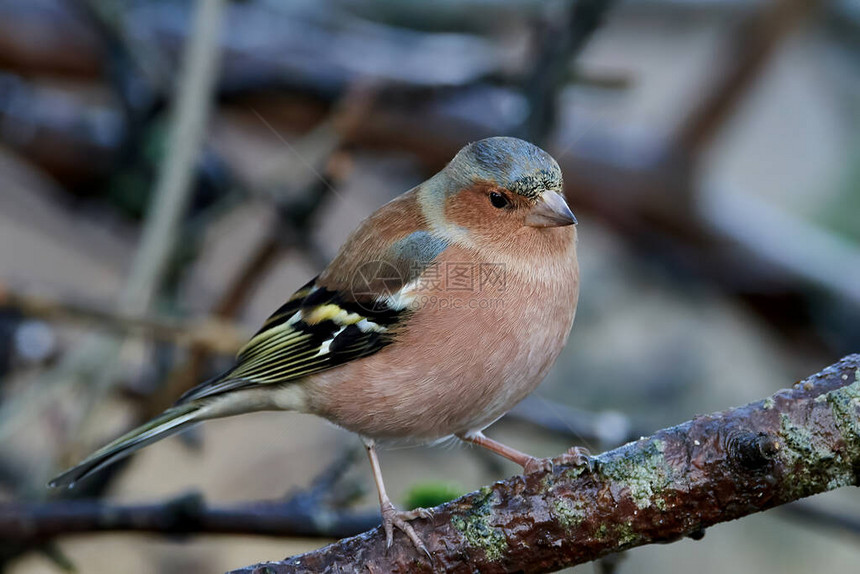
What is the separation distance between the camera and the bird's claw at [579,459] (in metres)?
2.14

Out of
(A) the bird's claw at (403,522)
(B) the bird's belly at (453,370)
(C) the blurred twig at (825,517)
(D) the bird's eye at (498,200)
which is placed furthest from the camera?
(C) the blurred twig at (825,517)

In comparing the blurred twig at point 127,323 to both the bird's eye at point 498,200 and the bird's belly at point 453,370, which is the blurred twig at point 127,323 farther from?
the bird's eye at point 498,200

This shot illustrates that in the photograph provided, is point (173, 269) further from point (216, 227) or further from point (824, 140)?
point (824, 140)

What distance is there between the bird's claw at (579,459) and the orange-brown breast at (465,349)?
35 cm

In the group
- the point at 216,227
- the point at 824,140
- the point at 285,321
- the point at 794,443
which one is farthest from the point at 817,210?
the point at 794,443

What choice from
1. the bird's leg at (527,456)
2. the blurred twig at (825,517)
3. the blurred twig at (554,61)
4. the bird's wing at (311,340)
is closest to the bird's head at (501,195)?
the bird's wing at (311,340)

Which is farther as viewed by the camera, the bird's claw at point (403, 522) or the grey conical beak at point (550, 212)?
the grey conical beak at point (550, 212)

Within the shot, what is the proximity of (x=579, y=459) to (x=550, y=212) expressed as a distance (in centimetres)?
87

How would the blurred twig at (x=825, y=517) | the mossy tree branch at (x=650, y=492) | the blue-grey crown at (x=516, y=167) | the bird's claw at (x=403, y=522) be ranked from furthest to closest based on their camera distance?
the blurred twig at (x=825, y=517) → the blue-grey crown at (x=516, y=167) → the bird's claw at (x=403, y=522) → the mossy tree branch at (x=650, y=492)

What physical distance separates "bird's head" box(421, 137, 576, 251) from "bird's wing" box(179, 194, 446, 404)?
0.13 metres

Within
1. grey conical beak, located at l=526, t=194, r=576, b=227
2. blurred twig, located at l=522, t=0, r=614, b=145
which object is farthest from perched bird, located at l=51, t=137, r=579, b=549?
blurred twig, located at l=522, t=0, r=614, b=145

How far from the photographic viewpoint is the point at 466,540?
87.2 inches

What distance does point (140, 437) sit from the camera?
3098 millimetres

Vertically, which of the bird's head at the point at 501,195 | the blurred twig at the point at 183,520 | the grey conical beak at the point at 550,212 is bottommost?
the blurred twig at the point at 183,520
